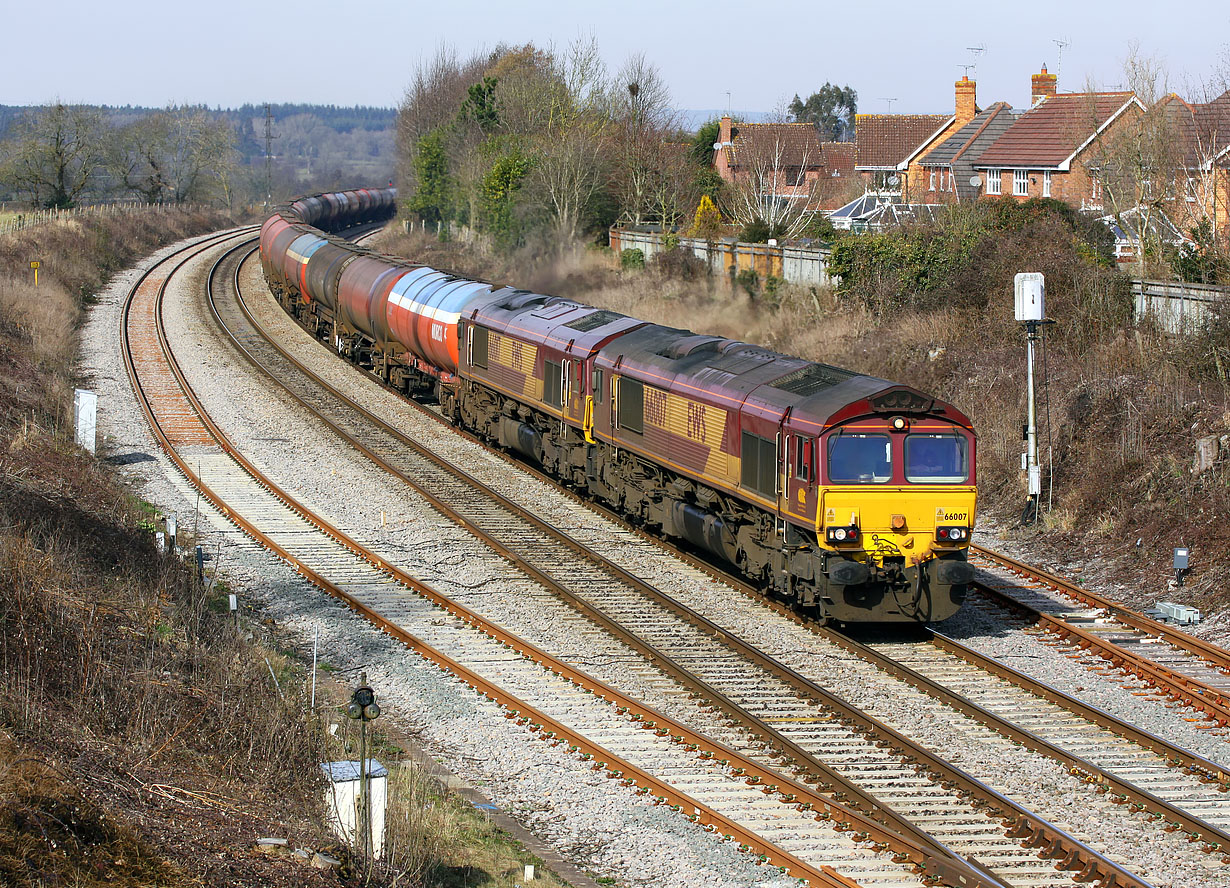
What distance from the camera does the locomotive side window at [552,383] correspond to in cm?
2212

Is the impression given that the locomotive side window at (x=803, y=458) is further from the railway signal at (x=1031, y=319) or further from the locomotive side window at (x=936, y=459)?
the railway signal at (x=1031, y=319)

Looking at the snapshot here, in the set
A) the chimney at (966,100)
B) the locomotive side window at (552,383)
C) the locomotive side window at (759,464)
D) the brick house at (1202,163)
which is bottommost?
the locomotive side window at (759,464)

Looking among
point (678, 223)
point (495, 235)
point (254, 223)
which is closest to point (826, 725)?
point (678, 223)

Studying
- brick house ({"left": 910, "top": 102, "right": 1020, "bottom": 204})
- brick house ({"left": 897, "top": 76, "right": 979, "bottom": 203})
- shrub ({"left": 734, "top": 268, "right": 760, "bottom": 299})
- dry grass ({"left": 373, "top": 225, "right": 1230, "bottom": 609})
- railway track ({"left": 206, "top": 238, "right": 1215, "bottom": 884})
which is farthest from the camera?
brick house ({"left": 897, "top": 76, "right": 979, "bottom": 203})

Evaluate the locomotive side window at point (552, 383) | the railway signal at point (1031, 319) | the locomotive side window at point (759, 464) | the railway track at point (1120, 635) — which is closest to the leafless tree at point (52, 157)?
the locomotive side window at point (552, 383)

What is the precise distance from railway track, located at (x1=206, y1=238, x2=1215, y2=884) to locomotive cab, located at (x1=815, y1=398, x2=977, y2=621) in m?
1.59

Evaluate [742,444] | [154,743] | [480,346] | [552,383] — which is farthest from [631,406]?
[154,743]

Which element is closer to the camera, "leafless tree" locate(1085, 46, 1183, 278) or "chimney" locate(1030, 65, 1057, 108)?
"leafless tree" locate(1085, 46, 1183, 278)

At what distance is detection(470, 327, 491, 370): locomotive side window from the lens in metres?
25.6

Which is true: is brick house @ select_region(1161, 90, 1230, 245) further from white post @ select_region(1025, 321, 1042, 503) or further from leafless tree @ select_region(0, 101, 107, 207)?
leafless tree @ select_region(0, 101, 107, 207)

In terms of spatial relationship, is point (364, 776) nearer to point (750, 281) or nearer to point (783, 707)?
point (783, 707)

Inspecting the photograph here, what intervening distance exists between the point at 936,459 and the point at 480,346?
1259 cm

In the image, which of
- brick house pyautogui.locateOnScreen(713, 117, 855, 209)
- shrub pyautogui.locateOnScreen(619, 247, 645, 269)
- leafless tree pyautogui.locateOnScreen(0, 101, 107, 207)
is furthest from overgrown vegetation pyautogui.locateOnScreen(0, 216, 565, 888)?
leafless tree pyautogui.locateOnScreen(0, 101, 107, 207)

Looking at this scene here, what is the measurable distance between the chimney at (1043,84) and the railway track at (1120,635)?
1417 inches
